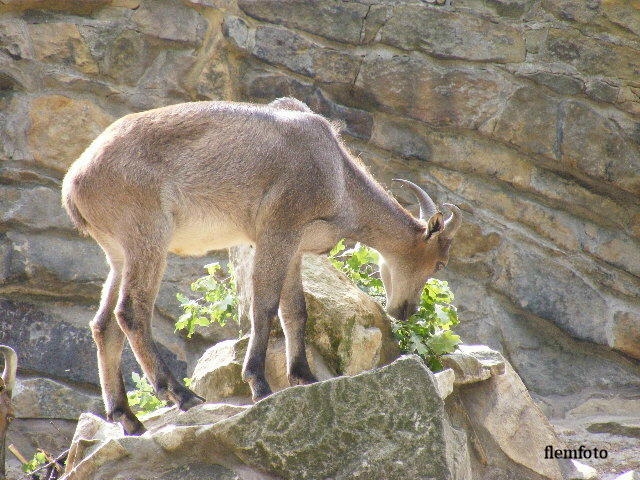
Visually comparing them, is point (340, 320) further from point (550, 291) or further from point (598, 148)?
point (598, 148)

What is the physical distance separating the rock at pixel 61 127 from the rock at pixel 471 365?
3.49 metres

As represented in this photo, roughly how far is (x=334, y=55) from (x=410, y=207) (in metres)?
1.56

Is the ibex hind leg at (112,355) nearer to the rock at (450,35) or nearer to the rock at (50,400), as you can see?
the rock at (50,400)

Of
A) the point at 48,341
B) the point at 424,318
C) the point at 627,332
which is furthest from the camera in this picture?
the point at 627,332

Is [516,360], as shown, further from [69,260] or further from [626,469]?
[69,260]

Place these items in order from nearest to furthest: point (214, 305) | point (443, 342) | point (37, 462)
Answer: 1. point (443, 342)
2. point (37, 462)
3. point (214, 305)

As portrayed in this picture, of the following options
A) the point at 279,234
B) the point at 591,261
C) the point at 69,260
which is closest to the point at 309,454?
the point at 279,234

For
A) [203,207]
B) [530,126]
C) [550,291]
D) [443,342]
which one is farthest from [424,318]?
[530,126]

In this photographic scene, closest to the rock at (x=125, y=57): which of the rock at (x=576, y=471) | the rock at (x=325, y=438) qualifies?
the rock at (x=325, y=438)

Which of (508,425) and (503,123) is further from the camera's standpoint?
(503,123)

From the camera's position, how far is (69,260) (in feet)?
21.3

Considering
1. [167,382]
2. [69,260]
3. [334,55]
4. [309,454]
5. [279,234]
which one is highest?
[334,55]

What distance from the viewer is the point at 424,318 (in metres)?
5.29

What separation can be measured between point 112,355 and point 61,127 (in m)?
2.70
